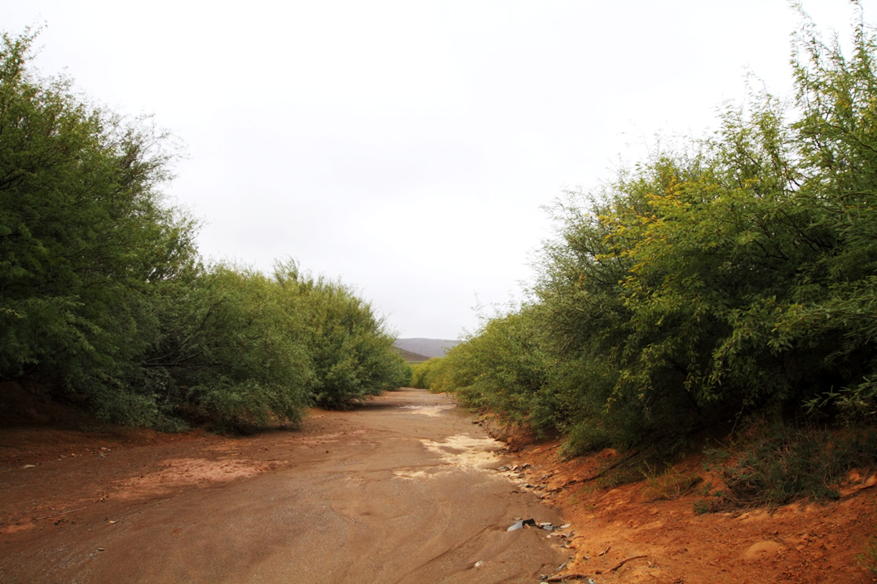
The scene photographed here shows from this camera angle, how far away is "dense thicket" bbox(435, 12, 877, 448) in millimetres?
4949

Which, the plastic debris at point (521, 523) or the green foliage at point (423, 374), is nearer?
the plastic debris at point (521, 523)

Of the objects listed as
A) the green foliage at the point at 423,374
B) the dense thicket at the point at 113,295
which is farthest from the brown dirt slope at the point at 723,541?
the green foliage at the point at 423,374

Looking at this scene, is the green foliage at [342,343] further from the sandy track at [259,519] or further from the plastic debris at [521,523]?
the plastic debris at [521,523]

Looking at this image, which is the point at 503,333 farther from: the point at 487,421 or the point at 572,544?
the point at 572,544

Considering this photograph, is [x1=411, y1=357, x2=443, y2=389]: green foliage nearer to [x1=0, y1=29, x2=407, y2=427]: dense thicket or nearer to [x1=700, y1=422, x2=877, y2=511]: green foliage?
[x1=0, y1=29, x2=407, y2=427]: dense thicket

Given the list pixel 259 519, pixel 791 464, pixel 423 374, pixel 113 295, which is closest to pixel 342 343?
pixel 113 295

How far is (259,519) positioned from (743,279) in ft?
25.0

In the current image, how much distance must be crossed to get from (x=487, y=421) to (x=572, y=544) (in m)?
16.7

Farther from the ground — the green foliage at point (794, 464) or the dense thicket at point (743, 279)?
the dense thicket at point (743, 279)

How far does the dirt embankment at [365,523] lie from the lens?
179 inches

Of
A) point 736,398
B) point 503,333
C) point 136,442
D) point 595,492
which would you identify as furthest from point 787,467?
point 136,442

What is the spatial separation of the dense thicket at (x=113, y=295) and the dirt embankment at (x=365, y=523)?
2303 mm

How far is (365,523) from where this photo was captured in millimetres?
7328

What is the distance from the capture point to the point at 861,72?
565cm
